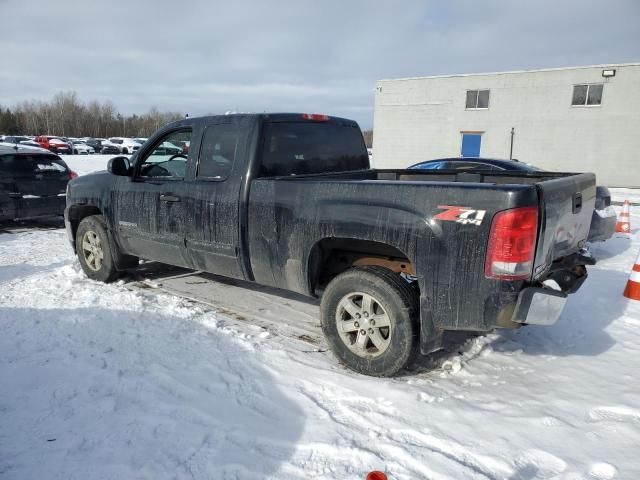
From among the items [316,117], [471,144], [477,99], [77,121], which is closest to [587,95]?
[477,99]

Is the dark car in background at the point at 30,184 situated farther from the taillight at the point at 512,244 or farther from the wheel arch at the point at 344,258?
the taillight at the point at 512,244

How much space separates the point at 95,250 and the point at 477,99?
24.9 meters

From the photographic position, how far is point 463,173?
5.08 metres

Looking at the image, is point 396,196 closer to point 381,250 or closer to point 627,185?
point 381,250

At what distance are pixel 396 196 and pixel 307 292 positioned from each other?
120cm

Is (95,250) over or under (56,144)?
under

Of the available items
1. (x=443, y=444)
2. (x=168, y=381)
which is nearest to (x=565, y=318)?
(x=443, y=444)

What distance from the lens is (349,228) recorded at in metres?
3.46

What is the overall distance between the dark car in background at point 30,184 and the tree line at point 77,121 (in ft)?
243

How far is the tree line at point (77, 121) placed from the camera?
82375 millimetres

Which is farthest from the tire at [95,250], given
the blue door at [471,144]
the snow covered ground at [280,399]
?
the blue door at [471,144]

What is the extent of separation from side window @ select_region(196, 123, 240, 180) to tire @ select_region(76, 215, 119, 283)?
1.81 metres

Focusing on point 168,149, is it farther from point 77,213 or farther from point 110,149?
point 110,149

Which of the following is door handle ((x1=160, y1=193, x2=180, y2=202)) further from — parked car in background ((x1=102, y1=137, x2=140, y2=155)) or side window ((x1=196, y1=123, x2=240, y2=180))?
parked car in background ((x1=102, y1=137, x2=140, y2=155))
